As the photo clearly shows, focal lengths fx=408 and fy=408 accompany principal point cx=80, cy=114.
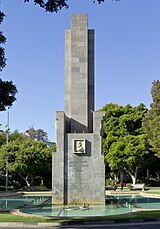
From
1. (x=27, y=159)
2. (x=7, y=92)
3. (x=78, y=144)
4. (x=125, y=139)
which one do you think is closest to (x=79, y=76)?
(x=78, y=144)

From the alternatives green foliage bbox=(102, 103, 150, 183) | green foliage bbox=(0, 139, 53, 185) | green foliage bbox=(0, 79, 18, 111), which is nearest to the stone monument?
green foliage bbox=(0, 79, 18, 111)

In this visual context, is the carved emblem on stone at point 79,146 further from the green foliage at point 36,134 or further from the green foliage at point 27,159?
the green foliage at point 36,134

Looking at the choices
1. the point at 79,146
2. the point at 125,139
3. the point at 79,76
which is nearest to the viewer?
the point at 79,146

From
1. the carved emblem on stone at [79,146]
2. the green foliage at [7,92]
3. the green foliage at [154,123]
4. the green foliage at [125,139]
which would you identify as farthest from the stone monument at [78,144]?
the green foliage at [125,139]

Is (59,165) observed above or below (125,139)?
below

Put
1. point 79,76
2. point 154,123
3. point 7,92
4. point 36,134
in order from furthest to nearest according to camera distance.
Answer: point 36,134
point 154,123
point 79,76
point 7,92

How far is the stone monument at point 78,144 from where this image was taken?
1011 inches

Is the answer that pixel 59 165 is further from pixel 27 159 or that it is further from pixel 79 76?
pixel 27 159

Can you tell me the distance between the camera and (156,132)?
159 ft

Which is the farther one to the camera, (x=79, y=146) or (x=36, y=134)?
(x=36, y=134)

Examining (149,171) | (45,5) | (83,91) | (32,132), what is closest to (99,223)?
(45,5)

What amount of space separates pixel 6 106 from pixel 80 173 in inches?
506

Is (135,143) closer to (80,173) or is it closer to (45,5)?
(80,173)

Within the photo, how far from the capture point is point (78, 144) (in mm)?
25844
